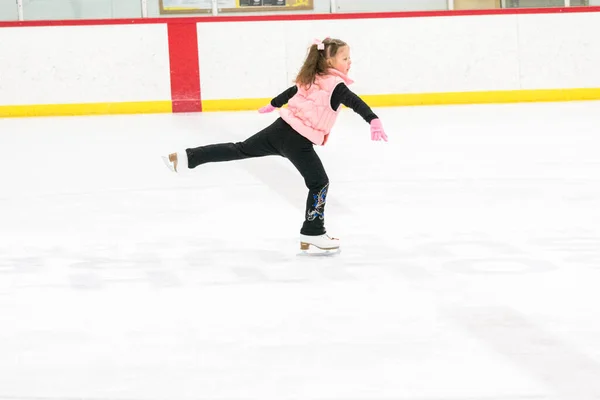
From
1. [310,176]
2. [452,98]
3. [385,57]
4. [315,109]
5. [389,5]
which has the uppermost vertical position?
[389,5]

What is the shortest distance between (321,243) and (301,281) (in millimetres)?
445

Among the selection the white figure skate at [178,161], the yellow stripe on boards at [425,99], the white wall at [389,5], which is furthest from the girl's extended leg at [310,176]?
the white wall at [389,5]

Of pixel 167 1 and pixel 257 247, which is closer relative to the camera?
pixel 257 247

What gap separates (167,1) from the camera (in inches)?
444

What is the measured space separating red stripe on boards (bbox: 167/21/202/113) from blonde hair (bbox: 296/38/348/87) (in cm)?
750

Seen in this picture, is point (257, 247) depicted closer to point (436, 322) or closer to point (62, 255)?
point (62, 255)

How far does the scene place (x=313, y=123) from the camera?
3781mm

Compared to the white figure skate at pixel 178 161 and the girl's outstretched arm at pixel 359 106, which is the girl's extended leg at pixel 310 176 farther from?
the white figure skate at pixel 178 161

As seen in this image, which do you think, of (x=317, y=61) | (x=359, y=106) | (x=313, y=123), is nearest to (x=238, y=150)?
(x=313, y=123)

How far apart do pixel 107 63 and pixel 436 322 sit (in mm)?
8871

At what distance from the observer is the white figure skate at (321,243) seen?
147 inches

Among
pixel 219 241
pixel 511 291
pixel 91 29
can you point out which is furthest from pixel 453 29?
pixel 511 291

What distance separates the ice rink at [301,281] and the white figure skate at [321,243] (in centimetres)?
6

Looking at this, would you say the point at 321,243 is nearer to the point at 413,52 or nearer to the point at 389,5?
the point at 413,52
